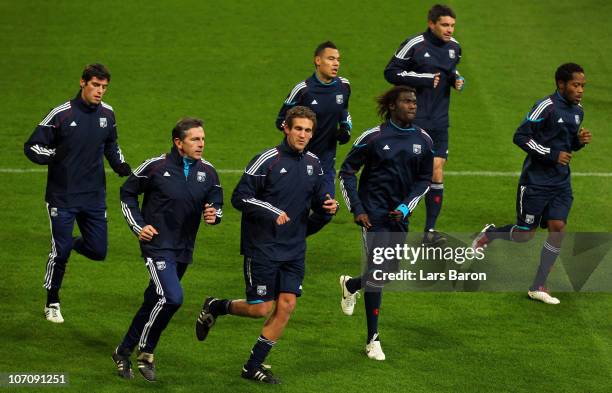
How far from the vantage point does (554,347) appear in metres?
12.2

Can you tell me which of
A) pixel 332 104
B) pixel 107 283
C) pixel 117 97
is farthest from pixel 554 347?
pixel 117 97

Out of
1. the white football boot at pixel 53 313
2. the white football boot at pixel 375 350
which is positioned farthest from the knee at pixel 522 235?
the white football boot at pixel 53 313

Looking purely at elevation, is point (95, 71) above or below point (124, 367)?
above

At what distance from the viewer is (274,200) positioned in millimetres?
A: 10969

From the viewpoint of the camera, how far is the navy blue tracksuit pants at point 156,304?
10836 millimetres

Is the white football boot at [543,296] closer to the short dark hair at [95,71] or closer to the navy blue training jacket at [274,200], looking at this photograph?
the navy blue training jacket at [274,200]

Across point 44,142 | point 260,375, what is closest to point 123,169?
point 44,142

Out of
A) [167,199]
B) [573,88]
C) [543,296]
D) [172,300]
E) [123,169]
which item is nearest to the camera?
[172,300]

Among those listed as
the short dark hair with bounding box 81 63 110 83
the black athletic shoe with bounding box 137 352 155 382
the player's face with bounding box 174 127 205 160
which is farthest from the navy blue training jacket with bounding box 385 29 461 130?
the black athletic shoe with bounding box 137 352 155 382

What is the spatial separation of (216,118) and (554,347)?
9273mm

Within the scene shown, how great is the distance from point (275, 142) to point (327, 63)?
5.55 m

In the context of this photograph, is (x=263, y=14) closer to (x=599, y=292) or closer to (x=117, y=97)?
(x=117, y=97)

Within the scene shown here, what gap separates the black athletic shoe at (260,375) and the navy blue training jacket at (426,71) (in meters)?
4.49

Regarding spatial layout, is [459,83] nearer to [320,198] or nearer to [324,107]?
[324,107]
